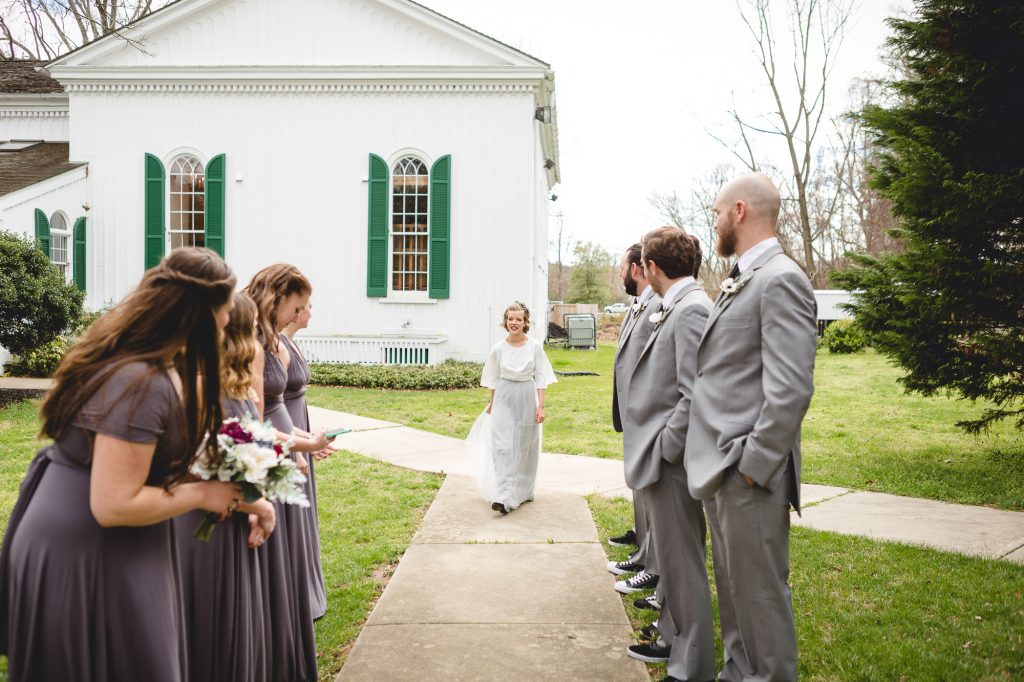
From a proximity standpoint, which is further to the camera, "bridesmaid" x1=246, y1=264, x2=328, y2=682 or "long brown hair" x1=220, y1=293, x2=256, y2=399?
"bridesmaid" x1=246, y1=264, x2=328, y2=682

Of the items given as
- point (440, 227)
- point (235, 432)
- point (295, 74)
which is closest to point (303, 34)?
point (295, 74)

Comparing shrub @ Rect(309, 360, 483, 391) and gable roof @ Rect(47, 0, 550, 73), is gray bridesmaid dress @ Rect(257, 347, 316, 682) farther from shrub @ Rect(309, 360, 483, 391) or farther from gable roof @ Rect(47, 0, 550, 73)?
gable roof @ Rect(47, 0, 550, 73)

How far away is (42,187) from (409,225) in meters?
7.97

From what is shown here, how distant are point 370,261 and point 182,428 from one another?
617 inches

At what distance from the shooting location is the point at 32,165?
1850cm

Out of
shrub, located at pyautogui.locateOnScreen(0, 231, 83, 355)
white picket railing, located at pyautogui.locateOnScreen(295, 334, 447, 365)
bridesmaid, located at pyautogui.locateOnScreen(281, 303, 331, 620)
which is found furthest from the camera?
white picket railing, located at pyautogui.locateOnScreen(295, 334, 447, 365)

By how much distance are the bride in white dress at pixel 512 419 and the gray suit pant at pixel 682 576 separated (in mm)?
2839

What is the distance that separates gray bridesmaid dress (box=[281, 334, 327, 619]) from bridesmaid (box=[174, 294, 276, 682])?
1126 mm

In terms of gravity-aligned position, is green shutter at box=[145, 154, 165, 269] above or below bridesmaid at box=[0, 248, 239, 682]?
above

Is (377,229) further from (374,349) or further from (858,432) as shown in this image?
(858,432)

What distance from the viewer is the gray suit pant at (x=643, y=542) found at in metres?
5.27

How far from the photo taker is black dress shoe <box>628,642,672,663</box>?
13.5ft

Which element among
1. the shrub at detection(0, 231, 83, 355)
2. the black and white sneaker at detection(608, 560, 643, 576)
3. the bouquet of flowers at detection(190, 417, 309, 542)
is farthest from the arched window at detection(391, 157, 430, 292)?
the bouquet of flowers at detection(190, 417, 309, 542)

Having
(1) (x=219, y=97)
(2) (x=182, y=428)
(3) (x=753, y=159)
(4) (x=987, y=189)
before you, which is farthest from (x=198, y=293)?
(3) (x=753, y=159)
